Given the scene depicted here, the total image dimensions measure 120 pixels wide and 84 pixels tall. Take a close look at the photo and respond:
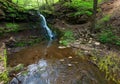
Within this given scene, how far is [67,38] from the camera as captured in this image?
15.4 metres

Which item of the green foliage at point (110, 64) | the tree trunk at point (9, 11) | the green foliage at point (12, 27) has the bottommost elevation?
the green foliage at point (110, 64)

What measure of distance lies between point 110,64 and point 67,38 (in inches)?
233

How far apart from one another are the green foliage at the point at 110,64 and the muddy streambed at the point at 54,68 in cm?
32

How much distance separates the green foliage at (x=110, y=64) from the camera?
28.6ft

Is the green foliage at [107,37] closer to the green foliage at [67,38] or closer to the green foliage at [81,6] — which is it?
the green foliage at [67,38]

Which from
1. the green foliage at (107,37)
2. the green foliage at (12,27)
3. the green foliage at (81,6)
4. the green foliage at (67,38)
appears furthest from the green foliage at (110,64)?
the green foliage at (12,27)

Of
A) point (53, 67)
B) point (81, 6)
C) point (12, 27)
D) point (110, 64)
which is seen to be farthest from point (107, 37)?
point (12, 27)

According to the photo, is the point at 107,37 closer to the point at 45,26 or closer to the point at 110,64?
the point at 110,64

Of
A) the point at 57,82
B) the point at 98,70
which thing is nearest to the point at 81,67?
the point at 98,70

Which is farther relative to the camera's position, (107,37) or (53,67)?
(107,37)

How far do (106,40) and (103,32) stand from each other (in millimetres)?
1203

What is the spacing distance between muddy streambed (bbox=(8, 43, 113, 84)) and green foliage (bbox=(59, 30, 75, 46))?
1.10 m

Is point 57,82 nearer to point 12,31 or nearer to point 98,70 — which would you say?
point 98,70

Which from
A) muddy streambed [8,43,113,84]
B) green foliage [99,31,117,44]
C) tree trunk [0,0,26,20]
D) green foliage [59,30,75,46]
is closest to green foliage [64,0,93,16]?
green foliage [59,30,75,46]
